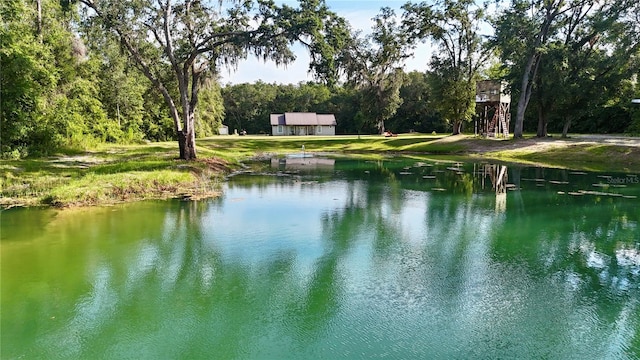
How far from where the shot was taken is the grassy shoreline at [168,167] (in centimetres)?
1373

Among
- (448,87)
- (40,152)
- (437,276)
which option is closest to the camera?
(437,276)

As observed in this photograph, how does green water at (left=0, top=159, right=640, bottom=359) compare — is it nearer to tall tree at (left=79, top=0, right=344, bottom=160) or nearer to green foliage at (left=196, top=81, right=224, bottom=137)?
tall tree at (left=79, top=0, right=344, bottom=160)

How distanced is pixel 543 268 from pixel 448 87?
31.3 m

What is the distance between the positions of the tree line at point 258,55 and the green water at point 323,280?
8687 mm

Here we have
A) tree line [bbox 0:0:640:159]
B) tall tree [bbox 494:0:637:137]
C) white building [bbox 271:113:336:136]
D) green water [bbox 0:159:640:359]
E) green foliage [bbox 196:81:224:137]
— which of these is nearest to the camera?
green water [bbox 0:159:640:359]

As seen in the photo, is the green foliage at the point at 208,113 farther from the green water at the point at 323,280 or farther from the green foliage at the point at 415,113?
the green water at the point at 323,280

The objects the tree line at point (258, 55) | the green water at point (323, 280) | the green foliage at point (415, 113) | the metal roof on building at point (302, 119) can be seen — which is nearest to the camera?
the green water at point (323, 280)

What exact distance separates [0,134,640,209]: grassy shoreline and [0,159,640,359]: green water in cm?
136

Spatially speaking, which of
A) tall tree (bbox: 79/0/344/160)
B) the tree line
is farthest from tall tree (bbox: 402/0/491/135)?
tall tree (bbox: 79/0/344/160)

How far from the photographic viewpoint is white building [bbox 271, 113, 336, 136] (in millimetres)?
70625

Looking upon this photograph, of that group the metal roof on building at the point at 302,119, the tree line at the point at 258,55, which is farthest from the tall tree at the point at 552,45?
the metal roof on building at the point at 302,119

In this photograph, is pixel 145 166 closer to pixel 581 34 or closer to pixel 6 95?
pixel 6 95

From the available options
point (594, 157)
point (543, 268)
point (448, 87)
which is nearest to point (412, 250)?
point (543, 268)

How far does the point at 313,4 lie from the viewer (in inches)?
763
